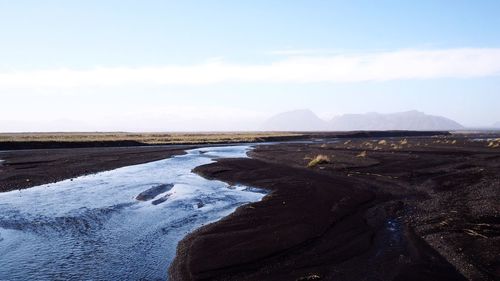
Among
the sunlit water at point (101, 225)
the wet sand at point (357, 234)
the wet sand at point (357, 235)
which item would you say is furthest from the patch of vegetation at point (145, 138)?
the wet sand at point (357, 235)

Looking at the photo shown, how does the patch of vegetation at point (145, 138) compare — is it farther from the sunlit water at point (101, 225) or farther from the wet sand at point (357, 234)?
the wet sand at point (357, 234)

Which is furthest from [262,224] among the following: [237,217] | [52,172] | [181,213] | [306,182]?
[52,172]

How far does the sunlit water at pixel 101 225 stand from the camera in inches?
464

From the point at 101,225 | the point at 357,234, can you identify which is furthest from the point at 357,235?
the point at 101,225

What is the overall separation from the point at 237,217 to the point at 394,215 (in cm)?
599

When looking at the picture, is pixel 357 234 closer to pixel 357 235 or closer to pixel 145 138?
pixel 357 235

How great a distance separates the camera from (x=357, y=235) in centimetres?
1402

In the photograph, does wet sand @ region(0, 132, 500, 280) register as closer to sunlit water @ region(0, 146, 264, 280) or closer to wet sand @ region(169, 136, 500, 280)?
wet sand @ region(169, 136, 500, 280)

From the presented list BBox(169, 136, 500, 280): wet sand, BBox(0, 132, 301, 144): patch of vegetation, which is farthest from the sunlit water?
BBox(0, 132, 301, 144): patch of vegetation

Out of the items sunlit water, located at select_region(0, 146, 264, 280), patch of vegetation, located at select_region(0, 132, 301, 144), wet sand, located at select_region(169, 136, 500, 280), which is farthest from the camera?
patch of vegetation, located at select_region(0, 132, 301, 144)

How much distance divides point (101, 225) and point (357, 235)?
31.1 feet

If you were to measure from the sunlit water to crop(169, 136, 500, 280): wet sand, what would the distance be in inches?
46.0

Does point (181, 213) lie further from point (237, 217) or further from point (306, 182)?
point (306, 182)

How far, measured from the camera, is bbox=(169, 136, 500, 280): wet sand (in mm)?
10859
